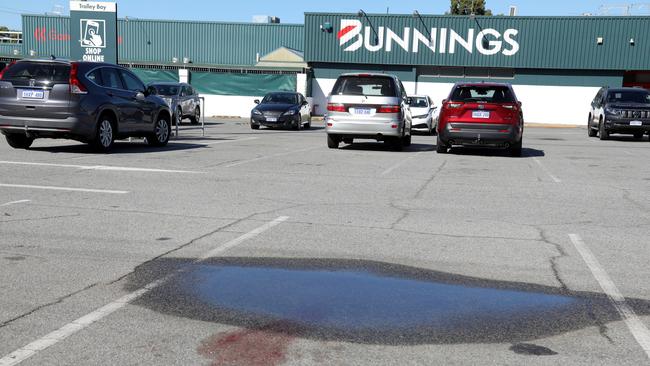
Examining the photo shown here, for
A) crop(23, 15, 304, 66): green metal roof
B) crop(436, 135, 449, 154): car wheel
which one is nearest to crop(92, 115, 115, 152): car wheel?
crop(436, 135, 449, 154): car wheel

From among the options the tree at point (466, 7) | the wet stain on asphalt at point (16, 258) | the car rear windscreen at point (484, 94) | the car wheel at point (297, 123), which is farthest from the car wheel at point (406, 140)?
the tree at point (466, 7)

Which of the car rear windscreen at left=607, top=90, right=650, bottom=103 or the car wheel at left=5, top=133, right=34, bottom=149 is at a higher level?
the car rear windscreen at left=607, top=90, right=650, bottom=103

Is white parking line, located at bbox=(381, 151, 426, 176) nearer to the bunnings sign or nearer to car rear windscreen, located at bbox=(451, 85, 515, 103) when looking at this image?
car rear windscreen, located at bbox=(451, 85, 515, 103)

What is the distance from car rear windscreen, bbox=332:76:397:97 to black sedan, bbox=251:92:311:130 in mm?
10188

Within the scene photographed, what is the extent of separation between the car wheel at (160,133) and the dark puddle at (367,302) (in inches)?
436

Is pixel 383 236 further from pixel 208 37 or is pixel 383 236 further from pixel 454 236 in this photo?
pixel 208 37

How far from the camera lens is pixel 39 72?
1354 cm

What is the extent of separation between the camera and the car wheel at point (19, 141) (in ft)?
47.8

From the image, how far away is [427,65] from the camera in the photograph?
43594mm

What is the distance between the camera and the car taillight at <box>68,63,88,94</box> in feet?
43.8

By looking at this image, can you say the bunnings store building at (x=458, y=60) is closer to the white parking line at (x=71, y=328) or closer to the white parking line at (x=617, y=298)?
the white parking line at (x=617, y=298)

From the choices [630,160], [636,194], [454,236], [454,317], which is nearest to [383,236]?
[454,236]

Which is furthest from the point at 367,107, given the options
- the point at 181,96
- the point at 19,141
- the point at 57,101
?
the point at 181,96

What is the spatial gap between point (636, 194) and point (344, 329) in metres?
7.61
